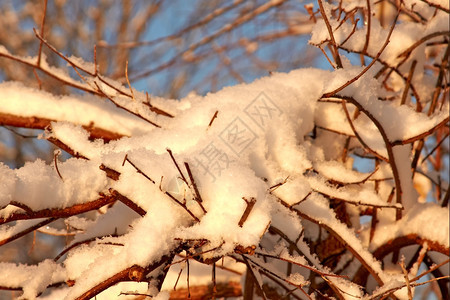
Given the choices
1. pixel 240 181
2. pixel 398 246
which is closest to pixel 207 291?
pixel 398 246

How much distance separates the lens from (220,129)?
1.09 m

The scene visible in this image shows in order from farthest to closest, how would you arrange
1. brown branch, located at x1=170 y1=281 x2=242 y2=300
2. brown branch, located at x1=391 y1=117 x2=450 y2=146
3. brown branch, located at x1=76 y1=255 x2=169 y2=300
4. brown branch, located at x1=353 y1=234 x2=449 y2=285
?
brown branch, located at x1=170 y1=281 x2=242 y2=300 → brown branch, located at x1=353 y1=234 x2=449 y2=285 → brown branch, located at x1=391 y1=117 x2=450 y2=146 → brown branch, located at x1=76 y1=255 x2=169 y2=300

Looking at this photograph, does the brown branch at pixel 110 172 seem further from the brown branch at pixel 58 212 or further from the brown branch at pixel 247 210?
the brown branch at pixel 247 210

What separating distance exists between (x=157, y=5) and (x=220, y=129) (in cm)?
608

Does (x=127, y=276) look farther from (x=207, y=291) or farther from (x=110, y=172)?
(x=207, y=291)

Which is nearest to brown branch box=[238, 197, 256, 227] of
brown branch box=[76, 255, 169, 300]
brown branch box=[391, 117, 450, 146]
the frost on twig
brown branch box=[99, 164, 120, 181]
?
the frost on twig

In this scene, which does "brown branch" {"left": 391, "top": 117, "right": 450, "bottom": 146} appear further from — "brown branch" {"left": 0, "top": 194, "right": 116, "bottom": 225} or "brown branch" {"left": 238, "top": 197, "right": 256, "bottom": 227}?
"brown branch" {"left": 0, "top": 194, "right": 116, "bottom": 225}

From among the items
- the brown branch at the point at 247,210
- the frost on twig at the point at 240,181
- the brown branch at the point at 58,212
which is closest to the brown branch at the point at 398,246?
the frost on twig at the point at 240,181

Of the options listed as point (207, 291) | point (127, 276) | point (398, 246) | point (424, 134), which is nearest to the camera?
point (127, 276)

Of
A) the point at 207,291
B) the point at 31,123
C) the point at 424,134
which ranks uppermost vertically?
the point at 31,123

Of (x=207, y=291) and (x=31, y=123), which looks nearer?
(x=31, y=123)

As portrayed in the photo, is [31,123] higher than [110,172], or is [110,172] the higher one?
[31,123]

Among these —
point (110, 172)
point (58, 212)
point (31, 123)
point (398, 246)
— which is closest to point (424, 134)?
point (398, 246)

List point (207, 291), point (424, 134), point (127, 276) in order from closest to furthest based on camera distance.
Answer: point (127, 276), point (424, 134), point (207, 291)
